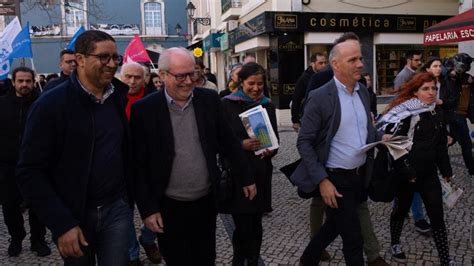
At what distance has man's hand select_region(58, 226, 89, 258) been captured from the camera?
2357 mm

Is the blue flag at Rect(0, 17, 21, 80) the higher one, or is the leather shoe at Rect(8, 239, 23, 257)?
the blue flag at Rect(0, 17, 21, 80)

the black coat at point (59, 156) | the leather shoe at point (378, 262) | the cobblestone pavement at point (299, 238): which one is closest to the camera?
the black coat at point (59, 156)

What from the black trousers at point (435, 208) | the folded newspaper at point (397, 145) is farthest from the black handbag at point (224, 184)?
the black trousers at point (435, 208)

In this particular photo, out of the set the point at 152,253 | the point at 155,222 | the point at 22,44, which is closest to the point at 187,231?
the point at 155,222

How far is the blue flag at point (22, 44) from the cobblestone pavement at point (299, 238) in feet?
11.8

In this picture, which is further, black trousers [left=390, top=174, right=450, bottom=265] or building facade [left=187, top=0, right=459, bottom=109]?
building facade [left=187, top=0, right=459, bottom=109]

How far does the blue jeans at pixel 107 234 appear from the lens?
2.58m

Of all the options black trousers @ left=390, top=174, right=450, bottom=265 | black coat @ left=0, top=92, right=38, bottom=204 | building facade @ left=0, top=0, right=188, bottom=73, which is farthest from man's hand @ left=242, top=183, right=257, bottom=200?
building facade @ left=0, top=0, right=188, bottom=73

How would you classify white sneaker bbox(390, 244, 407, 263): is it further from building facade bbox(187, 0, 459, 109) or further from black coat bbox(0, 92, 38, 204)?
building facade bbox(187, 0, 459, 109)

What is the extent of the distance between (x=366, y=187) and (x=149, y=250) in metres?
2.10

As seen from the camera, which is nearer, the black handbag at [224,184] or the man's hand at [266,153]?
the black handbag at [224,184]

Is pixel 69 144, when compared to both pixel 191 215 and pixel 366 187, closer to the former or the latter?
pixel 191 215

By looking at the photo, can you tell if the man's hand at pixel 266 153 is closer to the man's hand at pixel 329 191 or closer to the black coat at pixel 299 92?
the man's hand at pixel 329 191

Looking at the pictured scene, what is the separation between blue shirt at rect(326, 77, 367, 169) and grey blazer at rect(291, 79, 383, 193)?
45 mm
